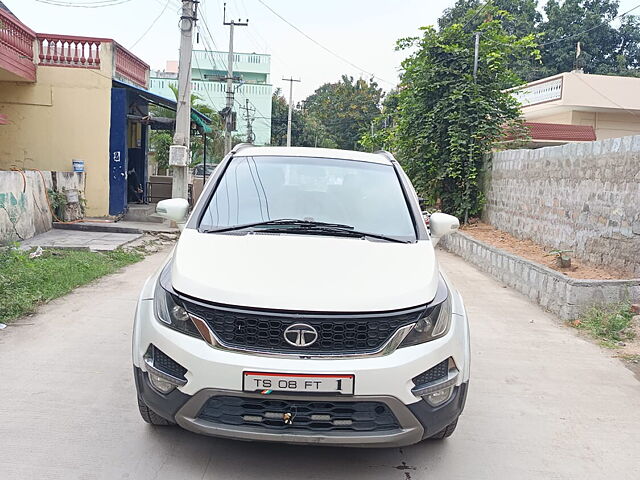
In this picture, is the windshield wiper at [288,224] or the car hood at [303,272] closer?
the car hood at [303,272]

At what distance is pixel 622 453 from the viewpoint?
382cm

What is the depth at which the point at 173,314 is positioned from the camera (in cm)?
319

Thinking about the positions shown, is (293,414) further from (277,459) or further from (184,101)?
(184,101)

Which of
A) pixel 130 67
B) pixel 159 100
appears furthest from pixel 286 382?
pixel 130 67

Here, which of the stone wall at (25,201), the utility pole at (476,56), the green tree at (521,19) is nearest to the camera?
the stone wall at (25,201)

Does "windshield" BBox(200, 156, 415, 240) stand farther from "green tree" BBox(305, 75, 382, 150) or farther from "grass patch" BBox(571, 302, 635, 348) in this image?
"green tree" BBox(305, 75, 382, 150)

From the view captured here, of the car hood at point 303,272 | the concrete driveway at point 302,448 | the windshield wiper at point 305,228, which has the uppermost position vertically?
the windshield wiper at point 305,228

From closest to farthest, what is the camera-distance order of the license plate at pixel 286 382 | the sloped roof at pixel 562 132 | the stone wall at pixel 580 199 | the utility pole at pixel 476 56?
Result: 1. the license plate at pixel 286 382
2. the stone wall at pixel 580 199
3. the utility pole at pixel 476 56
4. the sloped roof at pixel 562 132

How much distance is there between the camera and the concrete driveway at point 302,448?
3.37 metres

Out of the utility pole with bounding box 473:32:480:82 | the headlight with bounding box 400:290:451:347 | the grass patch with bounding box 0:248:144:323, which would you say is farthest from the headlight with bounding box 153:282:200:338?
the utility pole with bounding box 473:32:480:82

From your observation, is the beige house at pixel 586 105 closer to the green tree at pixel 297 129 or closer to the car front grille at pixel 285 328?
the car front grille at pixel 285 328

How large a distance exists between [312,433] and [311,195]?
6.04 ft

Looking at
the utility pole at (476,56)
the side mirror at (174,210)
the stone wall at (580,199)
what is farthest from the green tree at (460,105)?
the side mirror at (174,210)

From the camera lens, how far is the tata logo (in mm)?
3037
